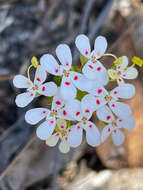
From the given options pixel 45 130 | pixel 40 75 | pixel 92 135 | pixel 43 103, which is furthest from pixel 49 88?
pixel 43 103

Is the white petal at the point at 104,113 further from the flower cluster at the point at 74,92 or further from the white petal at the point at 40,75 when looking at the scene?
the white petal at the point at 40,75

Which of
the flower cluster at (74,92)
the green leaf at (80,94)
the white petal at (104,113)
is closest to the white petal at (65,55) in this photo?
the flower cluster at (74,92)

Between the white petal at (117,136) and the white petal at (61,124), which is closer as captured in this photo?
the white petal at (61,124)

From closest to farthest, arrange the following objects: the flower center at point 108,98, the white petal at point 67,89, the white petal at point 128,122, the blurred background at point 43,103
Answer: the white petal at point 67,89
the flower center at point 108,98
the white petal at point 128,122
the blurred background at point 43,103

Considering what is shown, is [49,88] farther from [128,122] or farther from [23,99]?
[128,122]

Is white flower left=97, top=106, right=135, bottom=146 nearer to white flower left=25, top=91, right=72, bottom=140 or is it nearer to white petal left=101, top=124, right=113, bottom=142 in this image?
white petal left=101, top=124, right=113, bottom=142

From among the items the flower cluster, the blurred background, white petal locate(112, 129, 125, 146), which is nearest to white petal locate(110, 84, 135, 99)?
the flower cluster
